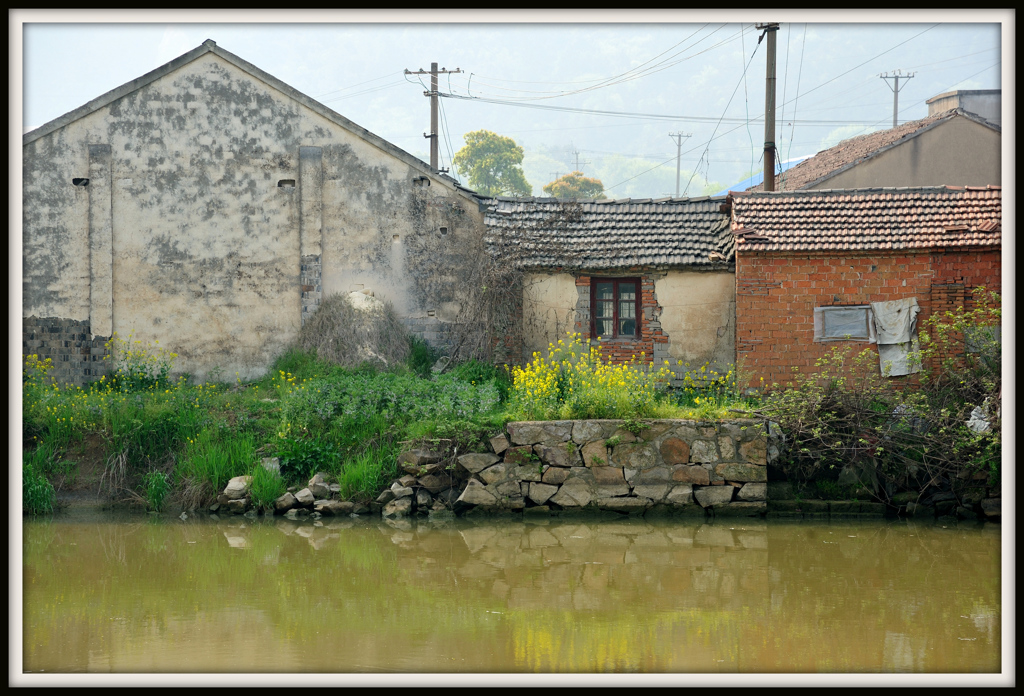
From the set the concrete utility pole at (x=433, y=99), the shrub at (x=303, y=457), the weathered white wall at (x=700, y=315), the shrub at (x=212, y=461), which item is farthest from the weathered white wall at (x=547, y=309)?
the concrete utility pole at (x=433, y=99)

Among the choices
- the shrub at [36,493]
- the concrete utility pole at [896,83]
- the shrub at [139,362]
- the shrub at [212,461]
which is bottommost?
the shrub at [36,493]

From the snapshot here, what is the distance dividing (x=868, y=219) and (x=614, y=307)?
5049mm

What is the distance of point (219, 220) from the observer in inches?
682

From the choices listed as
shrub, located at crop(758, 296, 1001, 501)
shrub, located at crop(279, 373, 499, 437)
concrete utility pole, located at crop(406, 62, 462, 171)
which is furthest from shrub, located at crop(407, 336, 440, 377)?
concrete utility pole, located at crop(406, 62, 462, 171)

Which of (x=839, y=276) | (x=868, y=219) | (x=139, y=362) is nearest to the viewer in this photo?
(x=839, y=276)

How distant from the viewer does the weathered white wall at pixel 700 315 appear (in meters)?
16.2

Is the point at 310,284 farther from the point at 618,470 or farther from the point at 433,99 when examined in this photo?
the point at 433,99

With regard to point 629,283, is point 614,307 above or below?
below

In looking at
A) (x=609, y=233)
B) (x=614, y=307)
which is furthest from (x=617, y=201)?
(x=614, y=307)

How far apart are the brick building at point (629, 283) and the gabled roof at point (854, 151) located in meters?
8.66

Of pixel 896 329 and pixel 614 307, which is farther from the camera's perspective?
pixel 614 307

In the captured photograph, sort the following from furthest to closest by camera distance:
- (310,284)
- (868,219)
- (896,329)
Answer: (310,284) < (868,219) < (896,329)

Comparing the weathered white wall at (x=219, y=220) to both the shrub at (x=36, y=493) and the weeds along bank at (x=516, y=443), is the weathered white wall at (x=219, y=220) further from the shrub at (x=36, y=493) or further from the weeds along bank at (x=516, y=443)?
the shrub at (x=36, y=493)

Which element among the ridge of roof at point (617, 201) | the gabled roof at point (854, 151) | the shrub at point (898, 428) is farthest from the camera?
the gabled roof at point (854, 151)
